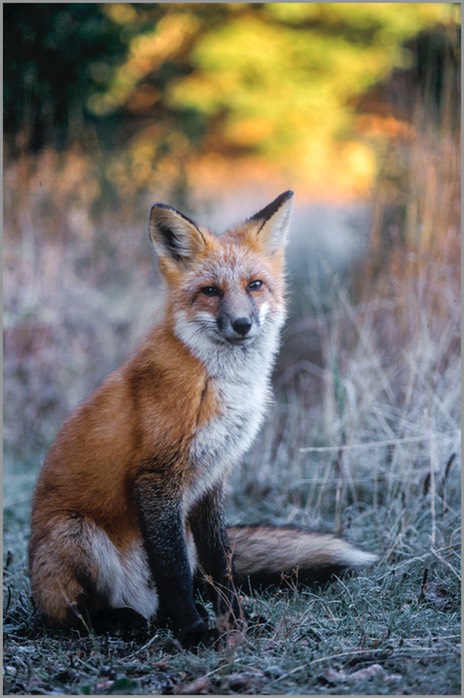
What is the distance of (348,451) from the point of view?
6.59 meters

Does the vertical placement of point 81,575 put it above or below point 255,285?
below

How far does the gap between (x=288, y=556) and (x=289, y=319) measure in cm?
493

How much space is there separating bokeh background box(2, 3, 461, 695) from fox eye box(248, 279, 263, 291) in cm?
137

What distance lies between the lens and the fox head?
4.47 m

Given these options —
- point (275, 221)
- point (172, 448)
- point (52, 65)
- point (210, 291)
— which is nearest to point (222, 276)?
point (210, 291)

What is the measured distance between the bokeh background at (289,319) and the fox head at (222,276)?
1094 millimetres

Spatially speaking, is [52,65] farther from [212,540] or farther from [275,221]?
[212,540]

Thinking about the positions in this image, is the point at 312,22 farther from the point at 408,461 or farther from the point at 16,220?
the point at 408,461

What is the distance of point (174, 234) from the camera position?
473cm

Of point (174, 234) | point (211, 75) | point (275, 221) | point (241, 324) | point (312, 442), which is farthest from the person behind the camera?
point (211, 75)

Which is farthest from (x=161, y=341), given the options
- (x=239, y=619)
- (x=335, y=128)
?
(x=335, y=128)

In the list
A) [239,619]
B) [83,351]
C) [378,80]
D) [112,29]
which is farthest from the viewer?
[378,80]

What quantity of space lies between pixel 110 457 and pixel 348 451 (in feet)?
8.34

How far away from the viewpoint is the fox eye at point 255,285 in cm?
462
